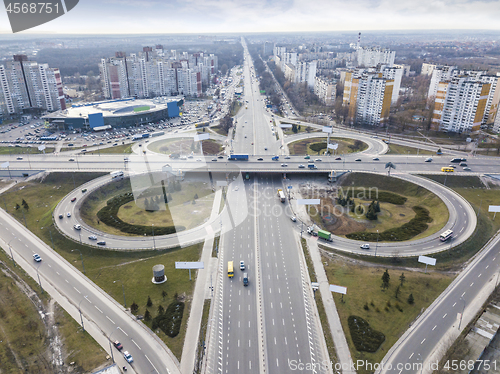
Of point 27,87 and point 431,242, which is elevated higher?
point 27,87

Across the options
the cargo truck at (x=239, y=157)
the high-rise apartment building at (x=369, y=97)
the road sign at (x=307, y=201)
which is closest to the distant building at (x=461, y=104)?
the high-rise apartment building at (x=369, y=97)

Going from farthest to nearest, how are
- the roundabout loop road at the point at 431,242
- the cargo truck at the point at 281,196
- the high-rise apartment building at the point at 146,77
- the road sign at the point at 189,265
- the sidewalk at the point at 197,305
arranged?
the high-rise apartment building at the point at 146,77 < the cargo truck at the point at 281,196 < the roundabout loop road at the point at 431,242 < the road sign at the point at 189,265 < the sidewalk at the point at 197,305

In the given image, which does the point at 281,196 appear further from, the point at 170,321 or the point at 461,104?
the point at 461,104

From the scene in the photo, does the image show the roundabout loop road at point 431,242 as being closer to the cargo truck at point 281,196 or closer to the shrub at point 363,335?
the shrub at point 363,335

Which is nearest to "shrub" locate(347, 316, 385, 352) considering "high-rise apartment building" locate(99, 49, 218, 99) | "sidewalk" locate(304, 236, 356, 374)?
"sidewalk" locate(304, 236, 356, 374)

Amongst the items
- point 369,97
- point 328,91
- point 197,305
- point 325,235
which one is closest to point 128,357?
point 197,305

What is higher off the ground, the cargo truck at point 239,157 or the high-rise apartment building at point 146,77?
the high-rise apartment building at point 146,77
